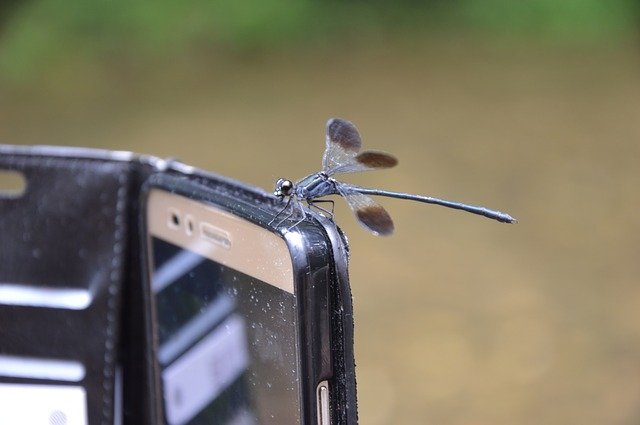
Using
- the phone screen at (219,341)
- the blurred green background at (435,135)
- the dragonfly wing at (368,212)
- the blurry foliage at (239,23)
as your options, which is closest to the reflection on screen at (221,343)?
the phone screen at (219,341)

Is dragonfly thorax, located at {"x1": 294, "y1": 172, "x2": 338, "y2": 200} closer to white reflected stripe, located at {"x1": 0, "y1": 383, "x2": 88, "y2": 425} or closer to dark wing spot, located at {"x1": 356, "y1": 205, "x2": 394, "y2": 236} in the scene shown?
dark wing spot, located at {"x1": 356, "y1": 205, "x2": 394, "y2": 236}

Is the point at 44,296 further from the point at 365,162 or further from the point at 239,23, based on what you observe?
the point at 239,23

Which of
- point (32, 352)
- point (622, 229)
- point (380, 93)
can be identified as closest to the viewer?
point (32, 352)

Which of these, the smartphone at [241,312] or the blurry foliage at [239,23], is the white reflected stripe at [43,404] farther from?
the blurry foliage at [239,23]

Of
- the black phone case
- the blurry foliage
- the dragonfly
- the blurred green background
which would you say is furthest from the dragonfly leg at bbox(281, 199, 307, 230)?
the blurry foliage

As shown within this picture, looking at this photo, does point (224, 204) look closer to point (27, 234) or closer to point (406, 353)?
point (27, 234)

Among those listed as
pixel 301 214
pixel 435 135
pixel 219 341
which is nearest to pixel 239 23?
pixel 435 135

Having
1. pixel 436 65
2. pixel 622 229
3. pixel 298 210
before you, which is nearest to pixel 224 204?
pixel 298 210
